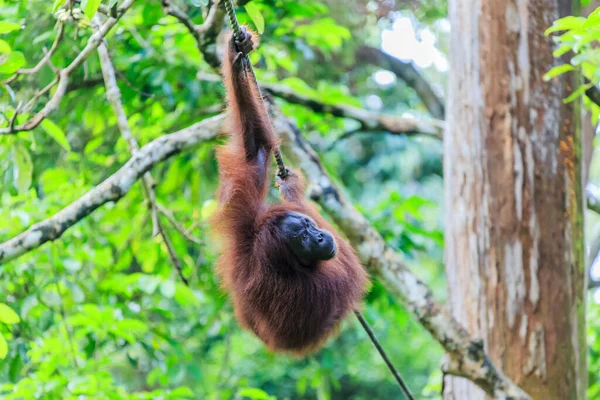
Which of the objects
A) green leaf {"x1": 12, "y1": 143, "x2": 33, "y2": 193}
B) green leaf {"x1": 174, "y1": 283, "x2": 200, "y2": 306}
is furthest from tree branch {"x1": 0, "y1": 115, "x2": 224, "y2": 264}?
green leaf {"x1": 174, "y1": 283, "x2": 200, "y2": 306}

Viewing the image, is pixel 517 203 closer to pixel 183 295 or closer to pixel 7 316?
pixel 183 295

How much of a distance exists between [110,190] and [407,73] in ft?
21.9

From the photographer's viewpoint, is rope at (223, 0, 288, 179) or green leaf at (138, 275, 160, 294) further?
green leaf at (138, 275, 160, 294)

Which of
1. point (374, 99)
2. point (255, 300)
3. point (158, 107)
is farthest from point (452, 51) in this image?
point (374, 99)

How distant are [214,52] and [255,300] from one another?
150cm

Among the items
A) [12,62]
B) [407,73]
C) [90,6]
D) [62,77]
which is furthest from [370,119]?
[407,73]

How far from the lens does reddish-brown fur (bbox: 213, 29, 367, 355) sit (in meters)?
3.75

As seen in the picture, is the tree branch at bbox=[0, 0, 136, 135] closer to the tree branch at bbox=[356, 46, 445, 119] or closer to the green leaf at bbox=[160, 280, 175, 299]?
the green leaf at bbox=[160, 280, 175, 299]

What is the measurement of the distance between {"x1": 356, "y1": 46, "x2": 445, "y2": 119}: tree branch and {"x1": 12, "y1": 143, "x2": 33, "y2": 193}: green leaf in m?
6.25

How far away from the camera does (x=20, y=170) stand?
3924 mm

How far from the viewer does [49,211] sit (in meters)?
5.18

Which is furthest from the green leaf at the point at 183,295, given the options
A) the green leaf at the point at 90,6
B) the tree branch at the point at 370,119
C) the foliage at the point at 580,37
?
the foliage at the point at 580,37

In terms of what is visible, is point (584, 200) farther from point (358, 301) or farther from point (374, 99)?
point (374, 99)

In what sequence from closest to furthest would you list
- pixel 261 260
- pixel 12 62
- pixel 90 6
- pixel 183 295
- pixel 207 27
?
1. pixel 90 6
2. pixel 12 62
3. pixel 261 260
4. pixel 207 27
5. pixel 183 295
